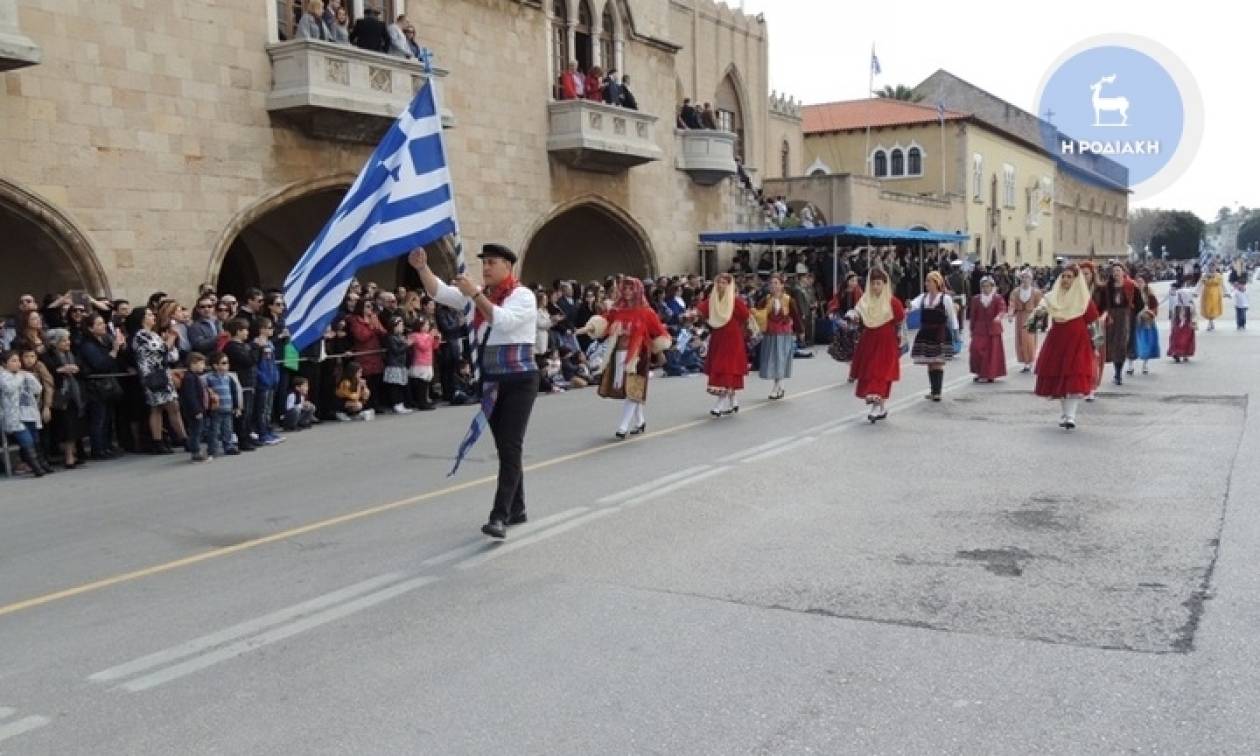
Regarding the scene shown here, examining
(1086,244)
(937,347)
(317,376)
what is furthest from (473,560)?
(1086,244)

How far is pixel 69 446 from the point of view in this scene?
36.7ft

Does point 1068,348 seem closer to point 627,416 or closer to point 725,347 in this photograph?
point 725,347

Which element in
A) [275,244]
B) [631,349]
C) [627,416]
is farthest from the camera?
[275,244]

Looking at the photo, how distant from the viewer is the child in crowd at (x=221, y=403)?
1159 centimetres

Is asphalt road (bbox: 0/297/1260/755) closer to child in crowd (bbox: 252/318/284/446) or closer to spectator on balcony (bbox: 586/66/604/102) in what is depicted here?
child in crowd (bbox: 252/318/284/446)

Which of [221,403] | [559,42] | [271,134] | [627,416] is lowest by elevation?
[627,416]

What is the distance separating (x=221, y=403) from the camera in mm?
11609

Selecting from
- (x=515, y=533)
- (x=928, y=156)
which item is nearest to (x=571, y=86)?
(x=515, y=533)

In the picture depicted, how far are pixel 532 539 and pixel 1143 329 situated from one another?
47.0 feet

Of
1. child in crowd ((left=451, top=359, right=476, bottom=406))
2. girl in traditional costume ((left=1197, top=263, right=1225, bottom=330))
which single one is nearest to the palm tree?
girl in traditional costume ((left=1197, top=263, right=1225, bottom=330))

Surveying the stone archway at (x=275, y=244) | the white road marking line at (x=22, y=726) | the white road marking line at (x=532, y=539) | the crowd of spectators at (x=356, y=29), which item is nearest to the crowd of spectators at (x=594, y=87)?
the stone archway at (x=275, y=244)

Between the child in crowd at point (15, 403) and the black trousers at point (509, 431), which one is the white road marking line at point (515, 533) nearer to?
the black trousers at point (509, 431)

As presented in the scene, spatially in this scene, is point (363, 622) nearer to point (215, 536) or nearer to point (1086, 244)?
point (215, 536)

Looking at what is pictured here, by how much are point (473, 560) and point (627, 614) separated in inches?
59.8
